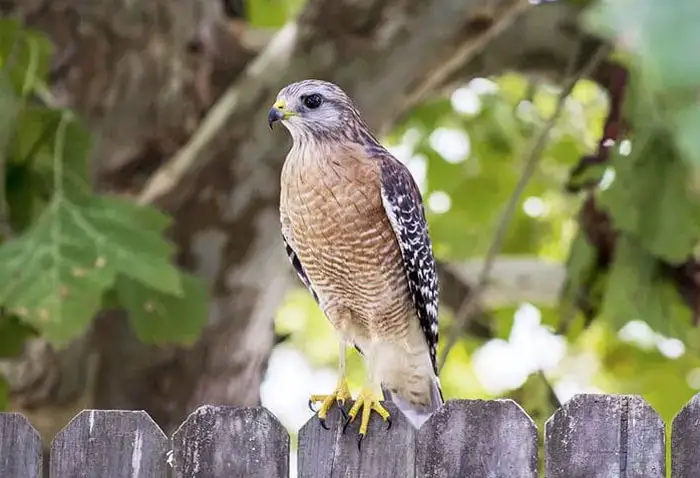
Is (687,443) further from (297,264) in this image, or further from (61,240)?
(61,240)

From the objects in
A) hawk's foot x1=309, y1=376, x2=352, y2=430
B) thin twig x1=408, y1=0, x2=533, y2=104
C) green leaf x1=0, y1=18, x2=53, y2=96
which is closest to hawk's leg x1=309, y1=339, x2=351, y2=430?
hawk's foot x1=309, y1=376, x2=352, y2=430

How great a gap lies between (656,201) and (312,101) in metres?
1.06

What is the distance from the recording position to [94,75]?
4.12 metres

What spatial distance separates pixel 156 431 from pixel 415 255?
3.49 ft

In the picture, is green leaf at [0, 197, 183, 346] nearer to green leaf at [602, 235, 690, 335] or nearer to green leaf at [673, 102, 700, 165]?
green leaf at [602, 235, 690, 335]

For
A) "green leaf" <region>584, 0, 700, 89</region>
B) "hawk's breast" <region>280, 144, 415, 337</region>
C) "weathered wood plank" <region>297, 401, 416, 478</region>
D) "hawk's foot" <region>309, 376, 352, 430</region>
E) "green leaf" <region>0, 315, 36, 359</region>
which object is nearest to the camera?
"green leaf" <region>584, 0, 700, 89</region>

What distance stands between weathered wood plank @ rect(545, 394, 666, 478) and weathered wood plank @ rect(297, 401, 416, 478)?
250 mm

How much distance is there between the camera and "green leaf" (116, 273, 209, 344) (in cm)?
340

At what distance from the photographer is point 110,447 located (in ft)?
6.12

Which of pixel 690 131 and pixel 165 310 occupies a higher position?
pixel 165 310

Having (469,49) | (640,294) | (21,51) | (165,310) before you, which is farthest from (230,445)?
(469,49)

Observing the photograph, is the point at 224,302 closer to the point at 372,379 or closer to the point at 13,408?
the point at 13,408

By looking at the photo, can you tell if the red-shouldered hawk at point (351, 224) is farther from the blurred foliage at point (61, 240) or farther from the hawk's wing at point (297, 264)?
the blurred foliage at point (61, 240)

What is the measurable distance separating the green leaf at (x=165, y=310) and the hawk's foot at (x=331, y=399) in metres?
1.15
